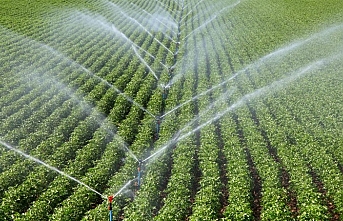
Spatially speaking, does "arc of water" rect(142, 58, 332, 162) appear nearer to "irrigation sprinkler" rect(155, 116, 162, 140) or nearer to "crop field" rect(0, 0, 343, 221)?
"crop field" rect(0, 0, 343, 221)

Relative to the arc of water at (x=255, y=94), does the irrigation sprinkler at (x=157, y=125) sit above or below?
above

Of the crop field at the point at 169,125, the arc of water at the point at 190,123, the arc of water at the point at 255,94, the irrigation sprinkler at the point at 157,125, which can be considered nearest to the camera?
the crop field at the point at 169,125

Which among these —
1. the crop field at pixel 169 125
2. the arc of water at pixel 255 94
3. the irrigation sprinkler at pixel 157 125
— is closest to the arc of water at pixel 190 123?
the arc of water at pixel 255 94

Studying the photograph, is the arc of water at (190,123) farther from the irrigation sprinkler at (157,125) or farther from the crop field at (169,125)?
the irrigation sprinkler at (157,125)

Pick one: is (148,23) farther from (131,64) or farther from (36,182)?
(36,182)

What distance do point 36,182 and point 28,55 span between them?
56.3 feet

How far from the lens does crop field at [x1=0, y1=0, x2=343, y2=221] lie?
42.5 ft

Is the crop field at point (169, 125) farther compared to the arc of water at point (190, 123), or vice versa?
the arc of water at point (190, 123)

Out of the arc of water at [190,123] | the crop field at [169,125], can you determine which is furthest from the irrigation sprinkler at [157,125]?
the arc of water at [190,123]

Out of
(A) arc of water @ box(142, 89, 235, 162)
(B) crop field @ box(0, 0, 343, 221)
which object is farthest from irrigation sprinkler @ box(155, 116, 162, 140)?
(A) arc of water @ box(142, 89, 235, 162)

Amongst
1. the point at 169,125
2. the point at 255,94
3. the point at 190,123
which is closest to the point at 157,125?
the point at 169,125

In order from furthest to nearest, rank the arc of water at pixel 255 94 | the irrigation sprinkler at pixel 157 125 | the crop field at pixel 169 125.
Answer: the irrigation sprinkler at pixel 157 125, the arc of water at pixel 255 94, the crop field at pixel 169 125

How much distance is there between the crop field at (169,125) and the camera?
12961mm

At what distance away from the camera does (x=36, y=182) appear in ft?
44.6
